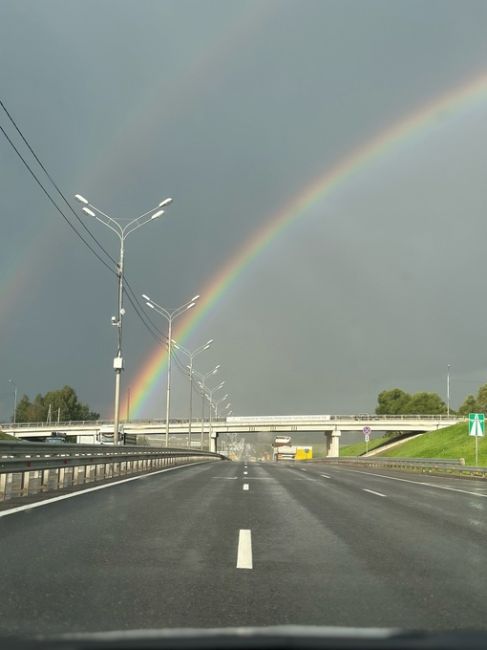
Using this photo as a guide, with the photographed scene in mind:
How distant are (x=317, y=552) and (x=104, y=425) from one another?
3762 inches

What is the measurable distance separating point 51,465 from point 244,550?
8028 mm

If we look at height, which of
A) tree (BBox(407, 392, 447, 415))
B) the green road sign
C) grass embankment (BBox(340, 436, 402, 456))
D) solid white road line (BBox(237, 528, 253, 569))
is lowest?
grass embankment (BBox(340, 436, 402, 456))

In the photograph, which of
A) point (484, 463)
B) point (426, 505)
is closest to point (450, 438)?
point (484, 463)

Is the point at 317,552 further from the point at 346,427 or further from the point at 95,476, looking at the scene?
the point at 346,427

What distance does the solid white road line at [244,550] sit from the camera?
6.35 metres

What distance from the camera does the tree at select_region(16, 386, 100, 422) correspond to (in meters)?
156

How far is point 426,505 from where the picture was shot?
42.6 feet

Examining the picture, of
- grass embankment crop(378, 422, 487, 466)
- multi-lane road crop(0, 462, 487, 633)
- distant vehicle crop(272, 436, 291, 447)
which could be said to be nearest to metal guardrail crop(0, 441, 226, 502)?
multi-lane road crop(0, 462, 487, 633)

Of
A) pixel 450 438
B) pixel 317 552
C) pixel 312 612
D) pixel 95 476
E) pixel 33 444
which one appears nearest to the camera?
pixel 312 612

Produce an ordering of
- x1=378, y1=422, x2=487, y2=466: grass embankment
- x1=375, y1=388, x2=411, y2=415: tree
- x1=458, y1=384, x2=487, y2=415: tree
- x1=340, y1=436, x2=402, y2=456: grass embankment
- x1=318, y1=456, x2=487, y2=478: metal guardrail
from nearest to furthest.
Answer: x1=318, y1=456, x2=487, y2=478: metal guardrail < x1=378, y1=422, x2=487, y2=466: grass embankment < x1=458, y1=384, x2=487, y2=415: tree < x1=340, y1=436, x2=402, y2=456: grass embankment < x1=375, y1=388, x2=411, y2=415: tree

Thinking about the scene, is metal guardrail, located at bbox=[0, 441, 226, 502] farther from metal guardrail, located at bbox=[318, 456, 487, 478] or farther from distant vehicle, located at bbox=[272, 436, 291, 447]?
distant vehicle, located at bbox=[272, 436, 291, 447]

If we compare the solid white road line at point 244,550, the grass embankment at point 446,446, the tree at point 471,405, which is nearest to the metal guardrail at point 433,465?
the grass embankment at point 446,446

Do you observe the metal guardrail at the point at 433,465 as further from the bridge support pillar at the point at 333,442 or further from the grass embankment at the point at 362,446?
the grass embankment at the point at 362,446

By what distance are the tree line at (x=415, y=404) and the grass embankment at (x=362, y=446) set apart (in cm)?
1359
